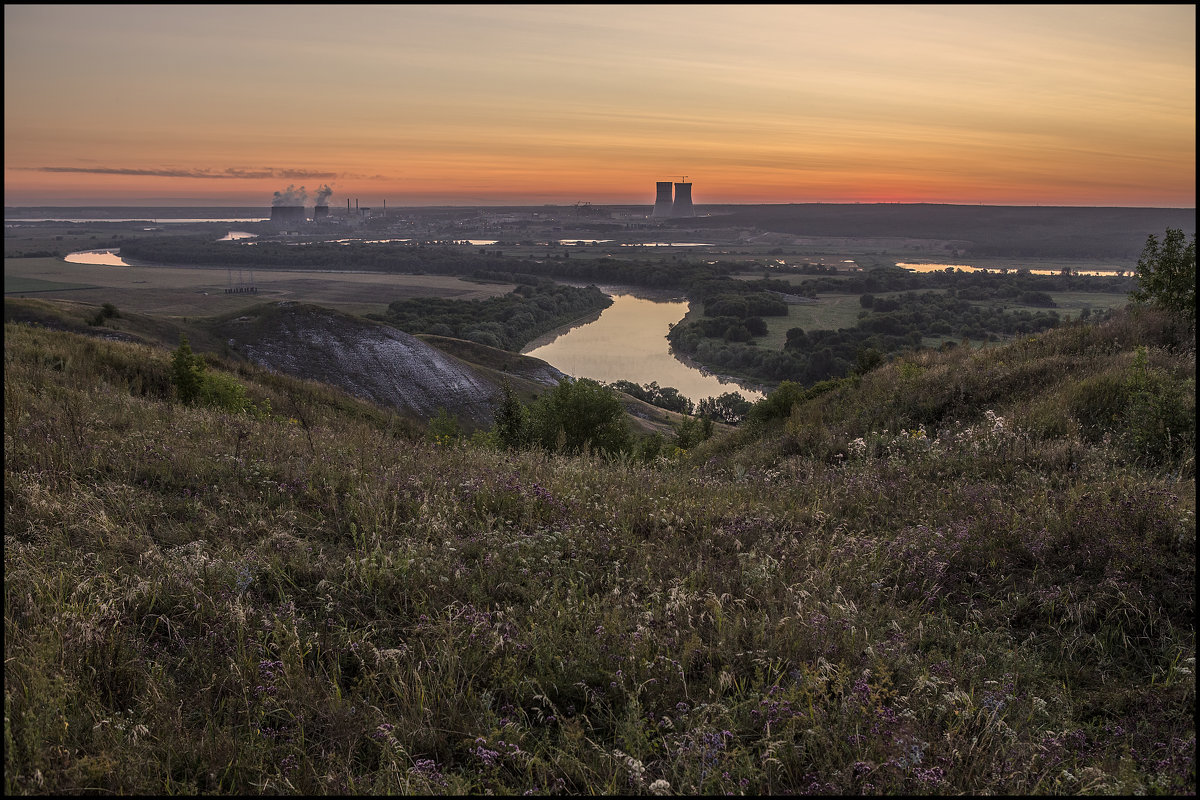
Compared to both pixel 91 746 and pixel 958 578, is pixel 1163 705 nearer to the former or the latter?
pixel 958 578

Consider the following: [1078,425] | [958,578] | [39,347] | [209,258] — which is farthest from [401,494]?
[209,258]

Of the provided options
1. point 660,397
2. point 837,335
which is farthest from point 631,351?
point 660,397

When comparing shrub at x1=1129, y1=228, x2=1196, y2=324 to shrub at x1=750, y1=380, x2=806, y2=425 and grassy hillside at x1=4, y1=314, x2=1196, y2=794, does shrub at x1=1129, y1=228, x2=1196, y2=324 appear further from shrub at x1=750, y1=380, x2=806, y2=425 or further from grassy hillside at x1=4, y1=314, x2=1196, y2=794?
grassy hillside at x1=4, y1=314, x2=1196, y2=794

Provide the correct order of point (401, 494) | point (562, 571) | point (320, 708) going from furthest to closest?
point (401, 494) → point (562, 571) → point (320, 708)

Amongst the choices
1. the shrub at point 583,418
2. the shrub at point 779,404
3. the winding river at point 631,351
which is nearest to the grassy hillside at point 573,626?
the shrub at point 779,404

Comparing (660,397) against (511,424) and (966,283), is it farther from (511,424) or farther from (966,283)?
(966,283)
